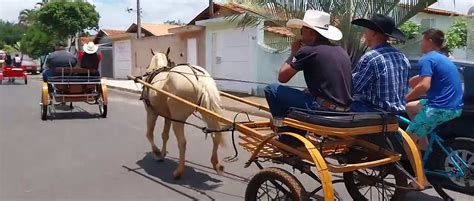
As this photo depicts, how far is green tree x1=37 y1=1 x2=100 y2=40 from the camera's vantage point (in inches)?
1684

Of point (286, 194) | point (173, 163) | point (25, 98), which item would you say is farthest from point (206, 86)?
point (25, 98)

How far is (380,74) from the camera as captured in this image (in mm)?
4527

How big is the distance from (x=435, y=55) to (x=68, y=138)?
6646mm

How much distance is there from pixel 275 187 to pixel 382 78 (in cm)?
129

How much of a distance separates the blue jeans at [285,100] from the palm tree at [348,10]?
19.9 ft

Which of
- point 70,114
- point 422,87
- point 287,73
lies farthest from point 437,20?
point 287,73

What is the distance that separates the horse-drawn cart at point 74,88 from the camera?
12.3 meters

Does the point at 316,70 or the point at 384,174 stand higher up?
the point at 316,70

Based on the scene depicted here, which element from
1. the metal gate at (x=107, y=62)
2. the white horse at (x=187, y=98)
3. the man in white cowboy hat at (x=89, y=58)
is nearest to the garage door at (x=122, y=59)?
the metal gate at (x=107, y=62)

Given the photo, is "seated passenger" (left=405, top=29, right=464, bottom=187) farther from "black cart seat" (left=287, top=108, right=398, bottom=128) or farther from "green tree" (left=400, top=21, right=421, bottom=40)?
"green tree" (left=400, top=21, right=421, bottom=40)

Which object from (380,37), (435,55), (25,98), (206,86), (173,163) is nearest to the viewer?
(380,37)

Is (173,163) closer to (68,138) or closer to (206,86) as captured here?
(206,86)

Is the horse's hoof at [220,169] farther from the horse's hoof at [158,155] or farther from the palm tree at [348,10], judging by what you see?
the palm tree at [348,10]

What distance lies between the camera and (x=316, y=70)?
173 inches
